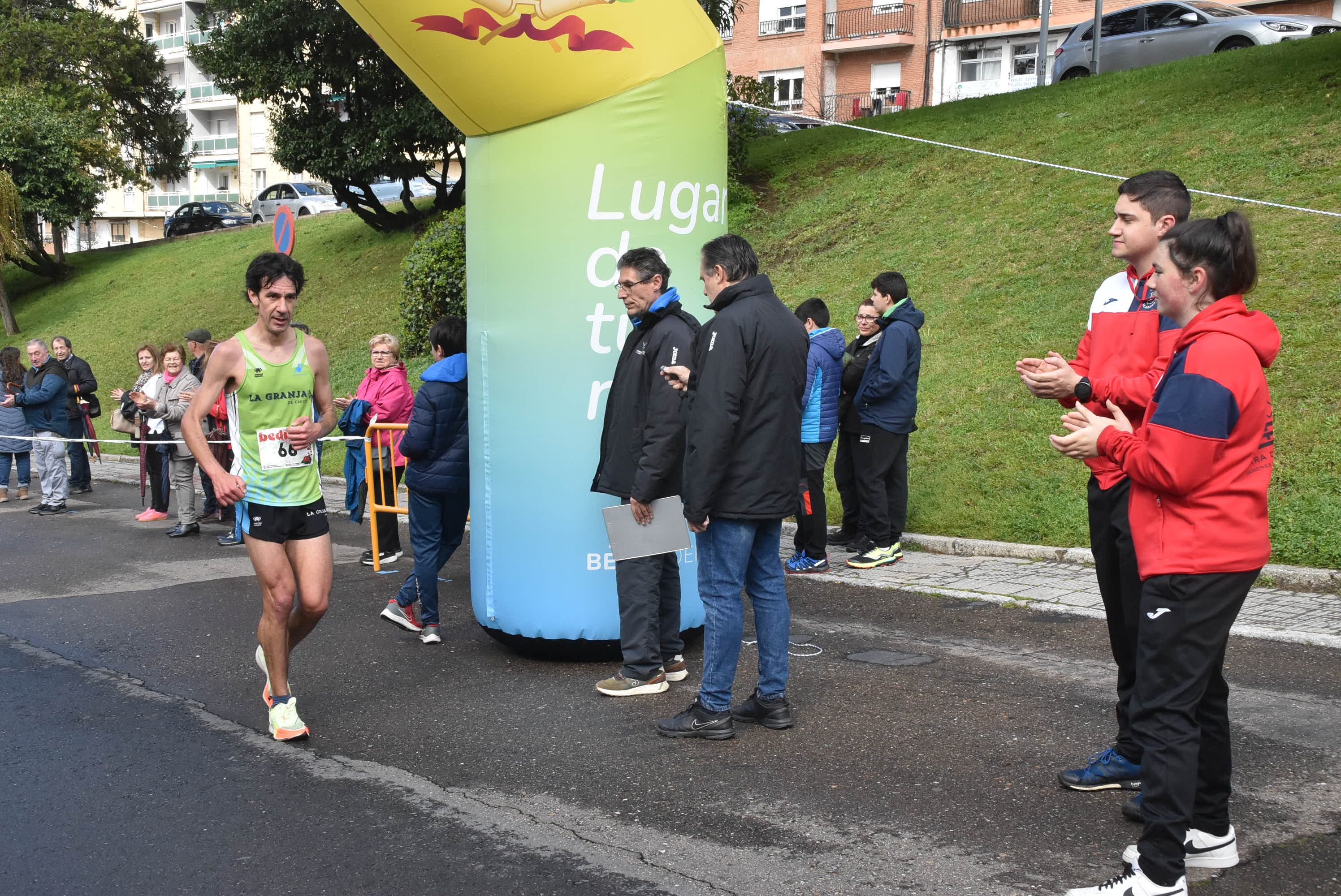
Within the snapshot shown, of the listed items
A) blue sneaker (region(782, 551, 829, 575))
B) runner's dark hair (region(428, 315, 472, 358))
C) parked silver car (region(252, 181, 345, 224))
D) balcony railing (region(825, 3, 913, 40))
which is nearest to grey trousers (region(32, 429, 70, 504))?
runner's dark hair (region(428, 315, 472, 358))

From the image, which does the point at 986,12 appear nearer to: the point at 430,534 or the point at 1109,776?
the point at 430,534

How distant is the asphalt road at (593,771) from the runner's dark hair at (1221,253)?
5.84ft

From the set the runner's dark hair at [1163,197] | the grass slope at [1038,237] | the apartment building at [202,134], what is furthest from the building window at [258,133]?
the runner's dark hair at [1163,197]

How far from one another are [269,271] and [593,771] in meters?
2.52

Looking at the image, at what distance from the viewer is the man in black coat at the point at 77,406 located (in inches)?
583

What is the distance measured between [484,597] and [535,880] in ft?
8.99

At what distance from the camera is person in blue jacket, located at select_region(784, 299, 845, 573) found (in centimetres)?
872

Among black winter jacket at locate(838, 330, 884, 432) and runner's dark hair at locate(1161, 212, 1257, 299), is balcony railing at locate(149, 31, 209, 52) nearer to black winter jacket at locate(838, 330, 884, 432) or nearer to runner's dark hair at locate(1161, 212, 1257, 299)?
black winter jacket at locate(838, 330, 884, 432)

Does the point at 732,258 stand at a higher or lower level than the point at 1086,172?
lower

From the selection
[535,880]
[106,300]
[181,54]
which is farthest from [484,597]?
[181,54]

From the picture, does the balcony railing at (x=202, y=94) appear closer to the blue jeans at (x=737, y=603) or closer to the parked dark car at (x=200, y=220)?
the parked dark car at (x=200, y=220)

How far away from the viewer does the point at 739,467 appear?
493 centimetres

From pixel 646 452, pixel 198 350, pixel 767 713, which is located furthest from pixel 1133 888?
pixel 198 350

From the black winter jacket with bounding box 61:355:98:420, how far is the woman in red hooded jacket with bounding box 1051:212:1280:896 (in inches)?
556
